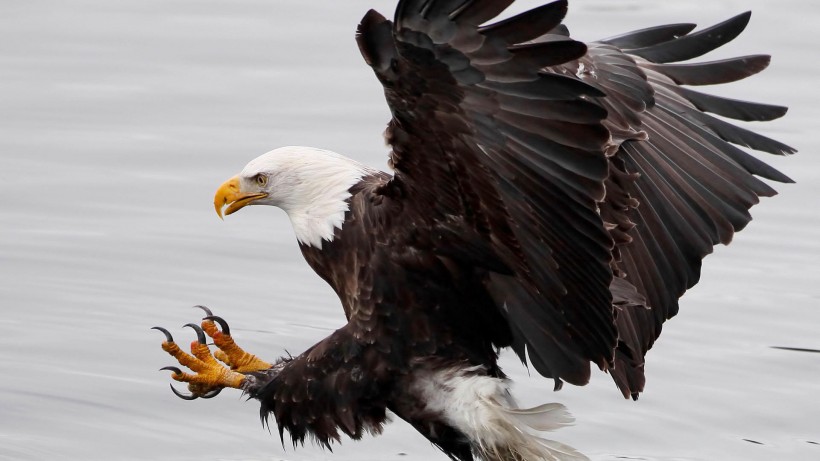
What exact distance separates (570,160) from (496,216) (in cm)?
35

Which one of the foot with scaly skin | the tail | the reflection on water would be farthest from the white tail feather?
the reflection on water

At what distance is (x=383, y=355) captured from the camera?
20.4ft

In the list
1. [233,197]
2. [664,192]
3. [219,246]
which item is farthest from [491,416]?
[219,246]

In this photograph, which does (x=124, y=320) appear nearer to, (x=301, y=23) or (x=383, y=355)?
(x=383, y=355)

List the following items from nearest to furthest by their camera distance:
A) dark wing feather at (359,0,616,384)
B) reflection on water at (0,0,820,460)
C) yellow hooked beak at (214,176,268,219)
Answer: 1. dark wing feather at (359,0,616,384)
2. yellow hooked beak at (214,176,268,219)
3. reflection on water at (0,0,820,460)

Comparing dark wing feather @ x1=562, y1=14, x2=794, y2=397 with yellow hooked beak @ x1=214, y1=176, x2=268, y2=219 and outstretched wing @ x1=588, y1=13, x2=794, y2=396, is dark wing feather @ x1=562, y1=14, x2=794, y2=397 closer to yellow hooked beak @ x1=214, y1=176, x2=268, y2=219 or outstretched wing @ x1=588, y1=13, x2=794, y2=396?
outstretched wing @ x1=588, y1=13, x2=794, y2=396

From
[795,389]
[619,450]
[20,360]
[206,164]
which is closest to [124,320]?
[20,360]

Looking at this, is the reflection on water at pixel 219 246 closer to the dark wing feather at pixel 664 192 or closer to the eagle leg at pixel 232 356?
the eagle leg at pixel 232 356

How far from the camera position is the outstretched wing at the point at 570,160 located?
17.2ft

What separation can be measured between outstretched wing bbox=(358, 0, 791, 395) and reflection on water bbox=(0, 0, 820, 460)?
121 centimetres

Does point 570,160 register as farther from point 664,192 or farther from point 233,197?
point 233,197

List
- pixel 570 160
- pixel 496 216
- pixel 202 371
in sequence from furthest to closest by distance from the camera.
Answer: pixel 202 371
pixel 496 216
pixel 570 160

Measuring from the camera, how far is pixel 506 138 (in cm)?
540

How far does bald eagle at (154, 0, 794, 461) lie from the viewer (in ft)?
17.4
